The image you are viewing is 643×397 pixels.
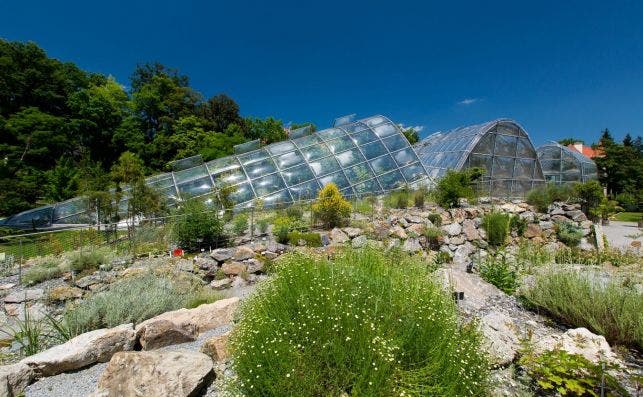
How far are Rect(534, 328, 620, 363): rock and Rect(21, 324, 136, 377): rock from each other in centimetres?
404

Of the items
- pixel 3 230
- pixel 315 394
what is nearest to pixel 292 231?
pixel 315 394

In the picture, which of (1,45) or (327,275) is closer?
(327,275)

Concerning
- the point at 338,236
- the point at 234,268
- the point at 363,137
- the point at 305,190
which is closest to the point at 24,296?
the point at 234,268

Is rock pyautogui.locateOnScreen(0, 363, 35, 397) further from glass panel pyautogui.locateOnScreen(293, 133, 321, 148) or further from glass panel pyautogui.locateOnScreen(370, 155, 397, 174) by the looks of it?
glass panel pyautogui.locateOnScreen(293, 133, 321, 148)

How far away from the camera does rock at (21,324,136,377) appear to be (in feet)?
9.45

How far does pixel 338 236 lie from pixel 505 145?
14273 mm

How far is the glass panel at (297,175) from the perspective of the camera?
15218 millimetres

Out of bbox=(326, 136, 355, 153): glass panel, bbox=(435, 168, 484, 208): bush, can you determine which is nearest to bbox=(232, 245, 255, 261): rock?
bbox=(435, 168, 484, 208): bush

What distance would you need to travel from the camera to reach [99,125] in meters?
29.5

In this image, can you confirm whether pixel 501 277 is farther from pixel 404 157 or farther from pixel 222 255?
pixel 404 157

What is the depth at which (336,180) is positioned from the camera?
15.3 meters

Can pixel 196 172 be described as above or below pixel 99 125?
below

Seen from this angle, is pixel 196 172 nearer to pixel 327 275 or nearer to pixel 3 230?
pixel 3 230

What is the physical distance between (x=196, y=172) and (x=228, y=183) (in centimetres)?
234
